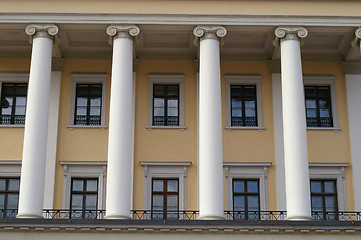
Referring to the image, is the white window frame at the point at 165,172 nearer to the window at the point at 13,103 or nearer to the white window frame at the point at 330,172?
the white window frame at the point at 330,172

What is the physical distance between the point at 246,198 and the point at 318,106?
4812 mm

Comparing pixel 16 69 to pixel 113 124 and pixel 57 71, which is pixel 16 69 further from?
pixel 113 124

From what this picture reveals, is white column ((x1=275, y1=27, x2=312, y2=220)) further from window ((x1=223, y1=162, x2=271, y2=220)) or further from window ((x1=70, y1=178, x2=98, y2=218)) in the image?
window ((x1=70, y1=178, x2=98, y2=218))

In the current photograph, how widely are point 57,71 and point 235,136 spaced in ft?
24.2

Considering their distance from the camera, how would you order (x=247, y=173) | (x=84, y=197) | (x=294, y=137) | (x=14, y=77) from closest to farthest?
(x=294, y=137)
(x=84, y=197)
(x=247, y=173)
(x=14, y=77)

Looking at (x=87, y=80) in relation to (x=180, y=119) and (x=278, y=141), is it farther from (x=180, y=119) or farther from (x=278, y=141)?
(x=278, y=141)

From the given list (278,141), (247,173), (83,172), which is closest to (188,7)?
(278,141)

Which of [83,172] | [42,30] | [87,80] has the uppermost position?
[42,30]

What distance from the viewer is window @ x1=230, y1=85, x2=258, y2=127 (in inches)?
1107

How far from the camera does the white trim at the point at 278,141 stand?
1055 inches

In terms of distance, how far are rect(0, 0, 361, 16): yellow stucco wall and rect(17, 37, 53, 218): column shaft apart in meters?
1.39

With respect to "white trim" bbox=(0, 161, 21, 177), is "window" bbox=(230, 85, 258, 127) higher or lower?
higher

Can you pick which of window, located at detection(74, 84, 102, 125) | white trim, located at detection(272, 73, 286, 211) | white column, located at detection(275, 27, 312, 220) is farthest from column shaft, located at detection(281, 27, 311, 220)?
window, located at detection(74, 84, 102, 125)

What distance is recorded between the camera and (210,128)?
24.5 metres
